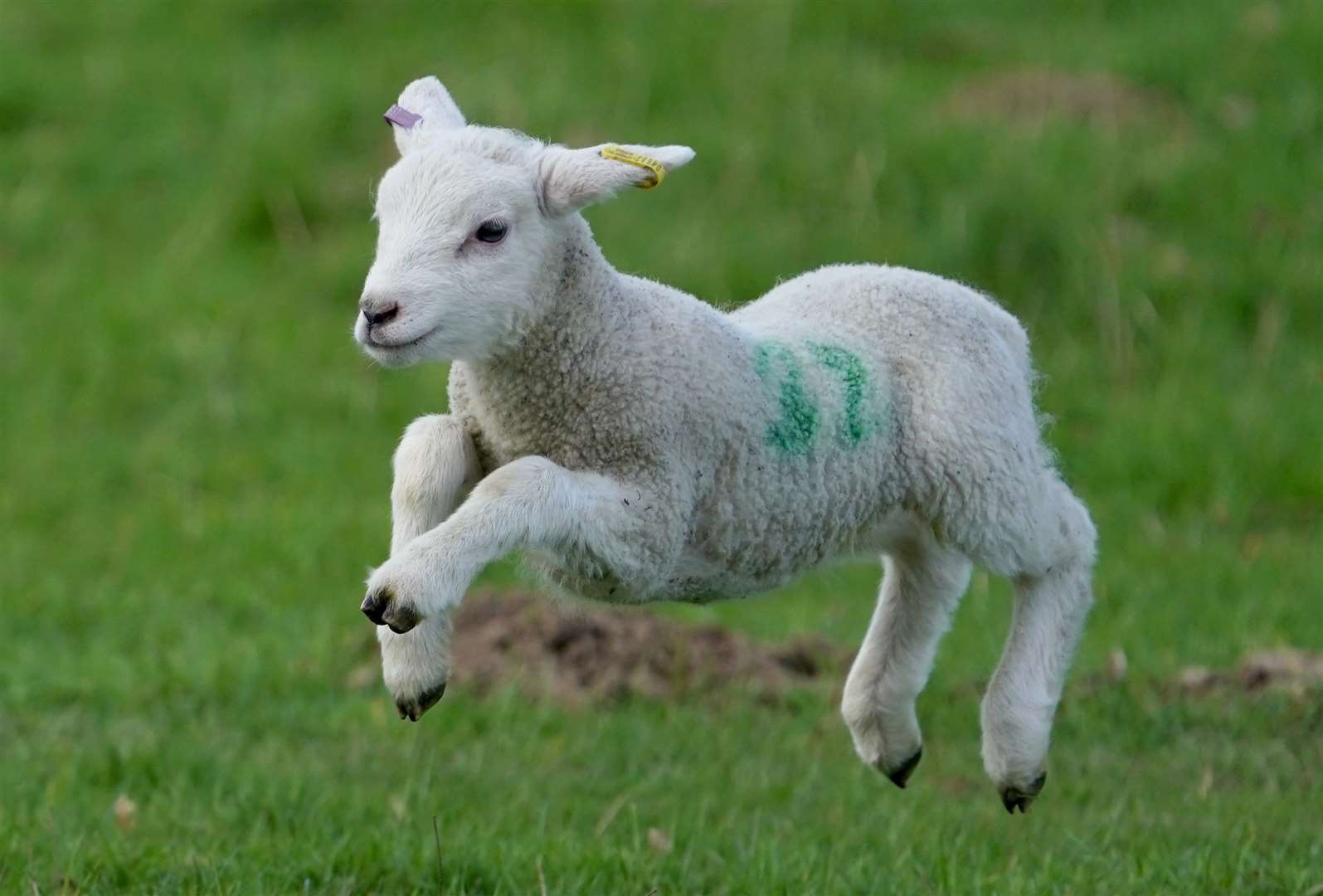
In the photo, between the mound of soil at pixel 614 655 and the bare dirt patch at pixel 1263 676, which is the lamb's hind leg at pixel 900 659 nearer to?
the mound of soil at pixel 614 655

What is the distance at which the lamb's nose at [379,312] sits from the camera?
145 inches

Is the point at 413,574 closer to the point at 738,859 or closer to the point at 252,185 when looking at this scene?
the point at 738,859

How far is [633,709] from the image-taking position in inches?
281

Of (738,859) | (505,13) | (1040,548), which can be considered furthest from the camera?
(505,13)

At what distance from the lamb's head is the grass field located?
1.56m

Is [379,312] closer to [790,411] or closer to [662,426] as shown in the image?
[662,426]

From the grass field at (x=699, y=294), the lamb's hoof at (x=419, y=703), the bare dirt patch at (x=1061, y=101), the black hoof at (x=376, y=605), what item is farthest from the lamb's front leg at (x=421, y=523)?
the bare dirt patch at (x=1061, y=101)

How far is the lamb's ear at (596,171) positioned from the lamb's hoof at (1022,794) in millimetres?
1759

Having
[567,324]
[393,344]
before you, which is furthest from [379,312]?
[567,324]

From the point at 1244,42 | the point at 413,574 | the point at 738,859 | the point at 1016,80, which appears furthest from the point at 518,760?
the point at 1244,42

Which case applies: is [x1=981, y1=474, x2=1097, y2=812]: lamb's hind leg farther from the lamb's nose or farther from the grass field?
the lamb's nose

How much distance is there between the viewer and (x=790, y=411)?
4.18 meters

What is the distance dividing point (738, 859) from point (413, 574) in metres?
1.98

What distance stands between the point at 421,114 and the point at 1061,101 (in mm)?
8013
